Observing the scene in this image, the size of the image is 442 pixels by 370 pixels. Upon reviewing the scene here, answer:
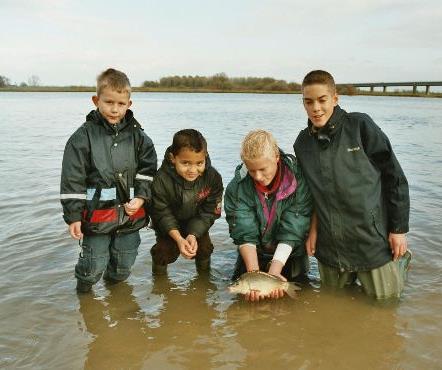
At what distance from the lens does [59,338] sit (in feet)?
12.5

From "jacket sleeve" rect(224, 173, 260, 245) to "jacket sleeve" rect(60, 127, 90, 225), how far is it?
1.32 m

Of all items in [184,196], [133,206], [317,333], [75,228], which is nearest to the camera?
[317,333]

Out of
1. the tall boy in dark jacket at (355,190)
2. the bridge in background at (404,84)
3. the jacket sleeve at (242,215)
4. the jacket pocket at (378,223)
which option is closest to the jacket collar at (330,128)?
the tall boy in dark jacket at (355,190)

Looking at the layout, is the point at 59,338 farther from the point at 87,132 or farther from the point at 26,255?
the point at 26,255

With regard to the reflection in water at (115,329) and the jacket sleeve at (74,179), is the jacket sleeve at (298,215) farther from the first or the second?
the jacket sleeve at (74,179)

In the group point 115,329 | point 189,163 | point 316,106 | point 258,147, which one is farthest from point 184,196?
point 316,106

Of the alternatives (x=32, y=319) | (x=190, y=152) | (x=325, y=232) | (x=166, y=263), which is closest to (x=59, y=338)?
(x=32, y=319)

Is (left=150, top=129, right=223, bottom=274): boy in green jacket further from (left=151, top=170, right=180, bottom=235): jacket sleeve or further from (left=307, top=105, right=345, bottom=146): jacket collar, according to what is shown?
(left=307, top=105, right=345, bottom=146): jacket collar

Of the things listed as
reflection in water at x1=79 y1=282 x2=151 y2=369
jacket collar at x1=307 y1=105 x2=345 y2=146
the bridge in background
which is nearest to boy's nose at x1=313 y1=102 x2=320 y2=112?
jacket collar at x1=307 y1=105 x2=345 y2=146

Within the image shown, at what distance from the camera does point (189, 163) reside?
4371 mm

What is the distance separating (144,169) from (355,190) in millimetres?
1878

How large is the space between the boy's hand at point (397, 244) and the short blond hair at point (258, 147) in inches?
49.7

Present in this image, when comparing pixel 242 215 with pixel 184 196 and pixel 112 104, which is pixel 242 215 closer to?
pixel 184 196

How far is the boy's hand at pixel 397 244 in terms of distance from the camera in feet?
13.5
